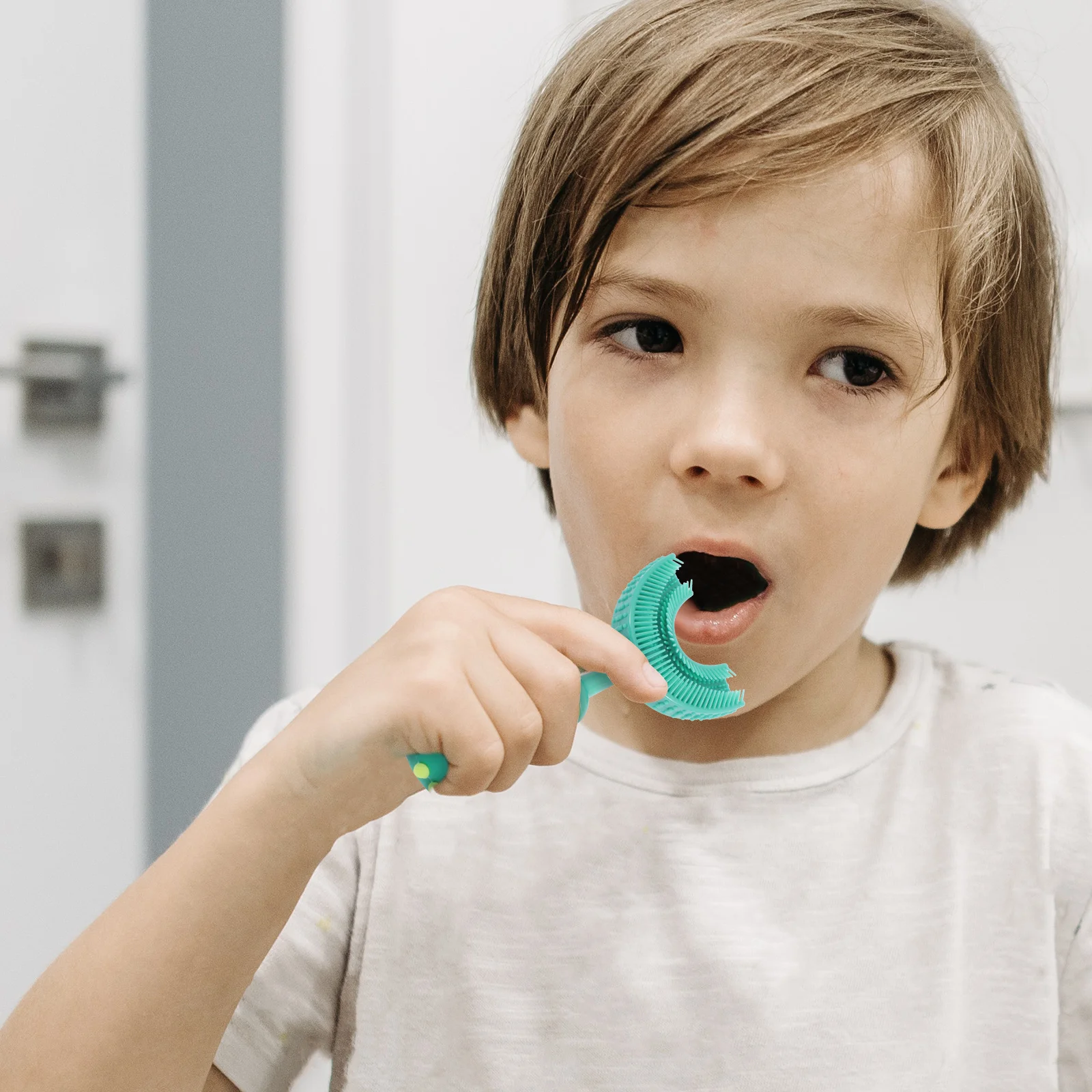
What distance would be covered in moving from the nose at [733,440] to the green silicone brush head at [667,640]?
40 mm

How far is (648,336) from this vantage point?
478 mm

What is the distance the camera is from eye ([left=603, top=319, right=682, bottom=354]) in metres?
0.47

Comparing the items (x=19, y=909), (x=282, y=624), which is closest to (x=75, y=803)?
(x=19, y=909)

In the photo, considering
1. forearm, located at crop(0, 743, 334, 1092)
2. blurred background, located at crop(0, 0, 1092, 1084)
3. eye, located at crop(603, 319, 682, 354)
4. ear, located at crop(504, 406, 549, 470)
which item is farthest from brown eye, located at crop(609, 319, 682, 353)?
blurred background, located at crop(0, 0, 1092, 1084)

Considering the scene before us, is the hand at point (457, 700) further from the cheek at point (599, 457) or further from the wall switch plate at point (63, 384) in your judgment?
the wall switch plate at point (63, 384)

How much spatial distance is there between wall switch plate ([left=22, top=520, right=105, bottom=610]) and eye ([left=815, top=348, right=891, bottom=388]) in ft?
2.25

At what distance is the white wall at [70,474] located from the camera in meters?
0.91

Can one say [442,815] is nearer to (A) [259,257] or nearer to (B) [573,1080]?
(B) [573,1080]

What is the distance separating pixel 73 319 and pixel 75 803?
1.30 feet

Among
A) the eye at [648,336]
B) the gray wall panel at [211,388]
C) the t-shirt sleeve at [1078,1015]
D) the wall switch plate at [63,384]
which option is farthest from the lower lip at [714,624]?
the wall switch plate at [63,384]

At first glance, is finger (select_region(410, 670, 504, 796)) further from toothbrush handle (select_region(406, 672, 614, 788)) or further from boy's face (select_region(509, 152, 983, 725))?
boy's face (select_region(509, 152, 983, 725))

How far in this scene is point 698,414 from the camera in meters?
0.45

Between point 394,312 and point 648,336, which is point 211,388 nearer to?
point 394,312

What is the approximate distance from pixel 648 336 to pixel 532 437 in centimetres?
13
